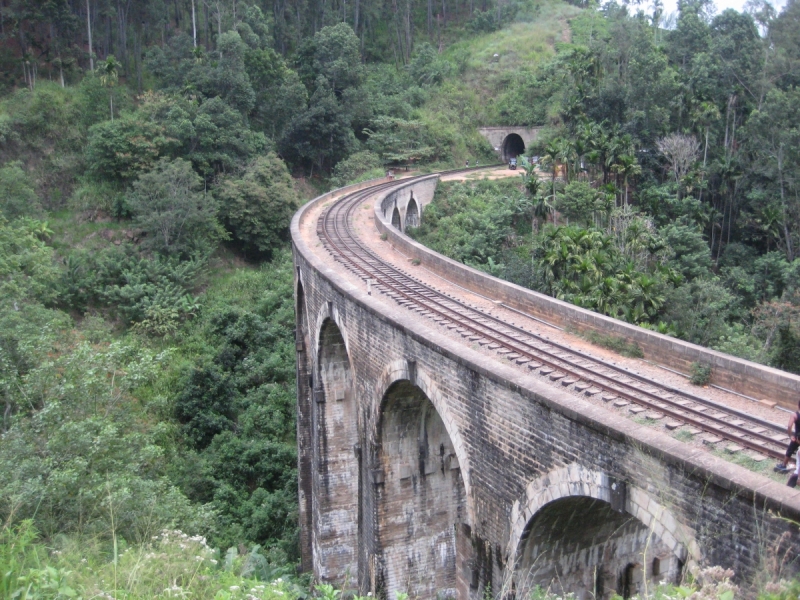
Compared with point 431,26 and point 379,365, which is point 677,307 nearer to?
point 379,365

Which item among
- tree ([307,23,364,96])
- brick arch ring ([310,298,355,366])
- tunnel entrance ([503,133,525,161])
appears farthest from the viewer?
tunnel entrance ([503,133,525,161])

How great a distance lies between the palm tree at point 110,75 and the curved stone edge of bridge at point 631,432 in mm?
29451

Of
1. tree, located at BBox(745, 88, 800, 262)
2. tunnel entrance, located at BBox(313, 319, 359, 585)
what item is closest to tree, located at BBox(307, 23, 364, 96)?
tree, located at BBox(745, 88, 800, 262)

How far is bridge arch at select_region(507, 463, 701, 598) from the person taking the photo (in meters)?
7.05

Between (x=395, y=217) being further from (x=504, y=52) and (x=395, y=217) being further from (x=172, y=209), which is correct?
(x=504, y=52)

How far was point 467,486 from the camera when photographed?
10.1m

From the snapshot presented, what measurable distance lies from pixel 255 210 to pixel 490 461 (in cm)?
2712

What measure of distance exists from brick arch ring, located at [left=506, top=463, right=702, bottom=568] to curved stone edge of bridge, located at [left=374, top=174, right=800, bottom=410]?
3495mm

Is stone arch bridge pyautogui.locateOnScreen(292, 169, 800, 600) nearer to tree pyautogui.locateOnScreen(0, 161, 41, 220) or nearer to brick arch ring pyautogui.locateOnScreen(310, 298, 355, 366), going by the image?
brick arch ring pyautogui.locateOnScreen(310, 298, 355, 366)

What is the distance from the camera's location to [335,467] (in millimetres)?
18641

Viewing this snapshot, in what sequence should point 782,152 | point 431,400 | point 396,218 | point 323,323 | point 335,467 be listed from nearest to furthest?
point 431,400 < point 323,323 < point 335,467 < point 782,152 < point 396,218

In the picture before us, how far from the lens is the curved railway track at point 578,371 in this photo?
27.3ft

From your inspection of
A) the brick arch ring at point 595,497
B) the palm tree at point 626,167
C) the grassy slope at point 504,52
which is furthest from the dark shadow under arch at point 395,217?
the brick arch ring at point 595,497

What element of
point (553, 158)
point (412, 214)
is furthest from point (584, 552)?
point (412, 214)
